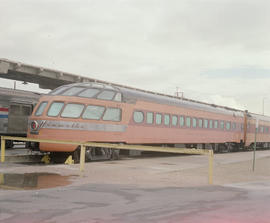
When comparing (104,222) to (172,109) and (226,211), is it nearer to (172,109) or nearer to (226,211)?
(226,211)

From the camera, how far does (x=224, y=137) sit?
27484 mm

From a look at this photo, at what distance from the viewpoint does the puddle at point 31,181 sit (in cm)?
840

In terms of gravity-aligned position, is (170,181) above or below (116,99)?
below

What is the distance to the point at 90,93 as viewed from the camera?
1595 centimetres

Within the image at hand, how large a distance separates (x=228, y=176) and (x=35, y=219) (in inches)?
306

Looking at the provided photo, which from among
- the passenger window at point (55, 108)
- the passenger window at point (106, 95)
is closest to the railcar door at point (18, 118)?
the passenger window at point (55, 108)

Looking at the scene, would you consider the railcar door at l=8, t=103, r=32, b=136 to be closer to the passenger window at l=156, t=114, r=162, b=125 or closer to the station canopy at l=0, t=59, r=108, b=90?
the passenger window at l=156, t=114, r=162, b=125

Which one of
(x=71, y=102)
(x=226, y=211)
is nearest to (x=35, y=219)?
(x=226, y=211)

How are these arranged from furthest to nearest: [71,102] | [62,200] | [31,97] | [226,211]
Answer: [31,97] < [71,102] < [62,200] < [226,211]

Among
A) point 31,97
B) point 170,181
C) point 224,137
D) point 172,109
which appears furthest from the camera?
point 224,137

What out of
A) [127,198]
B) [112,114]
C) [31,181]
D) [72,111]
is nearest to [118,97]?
[112,114]

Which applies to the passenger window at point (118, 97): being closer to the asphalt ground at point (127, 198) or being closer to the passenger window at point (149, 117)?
the passenger window at point (149, 117)

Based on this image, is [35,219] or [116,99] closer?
[35,219]

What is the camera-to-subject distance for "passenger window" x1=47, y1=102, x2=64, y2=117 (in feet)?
49.4
